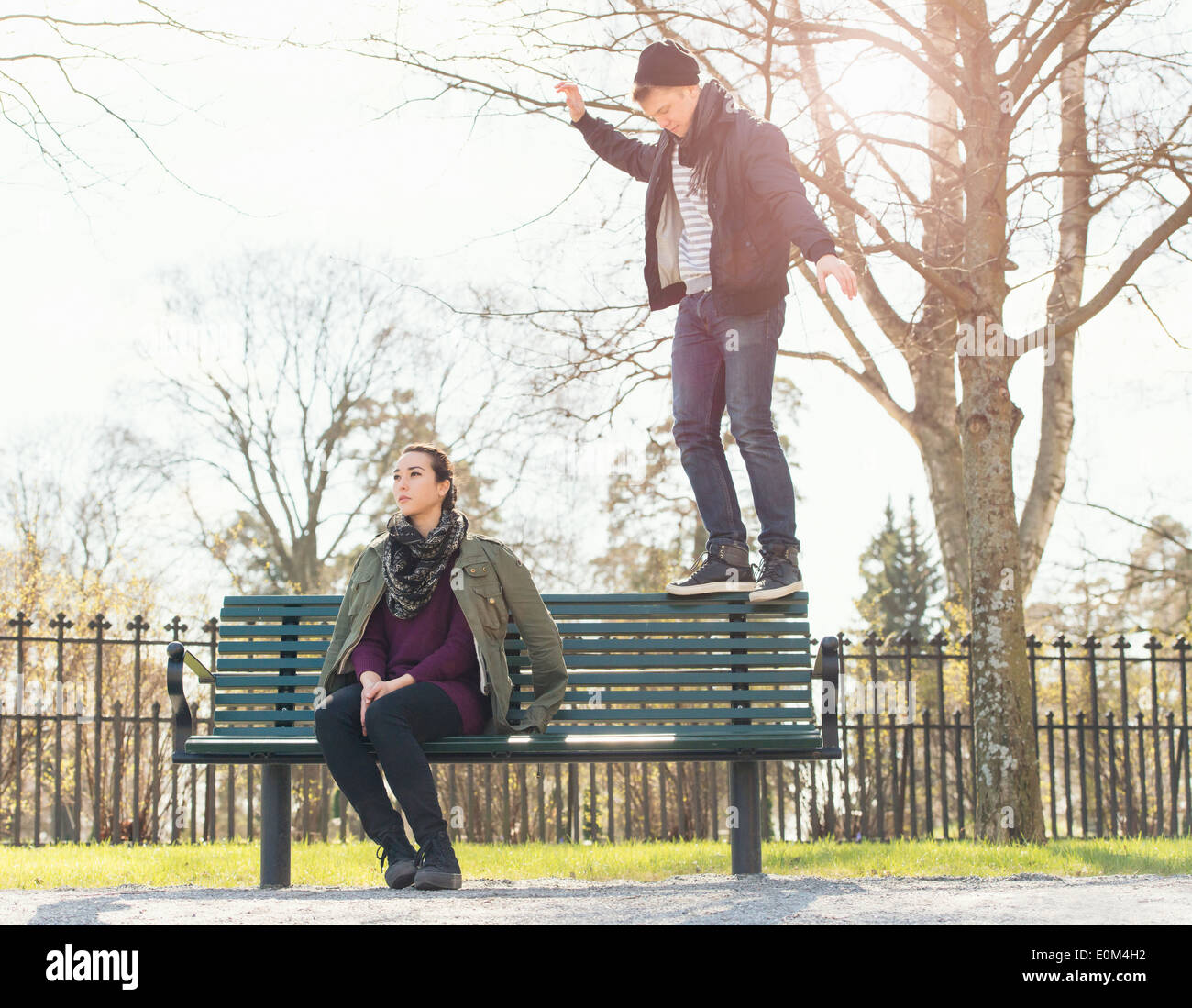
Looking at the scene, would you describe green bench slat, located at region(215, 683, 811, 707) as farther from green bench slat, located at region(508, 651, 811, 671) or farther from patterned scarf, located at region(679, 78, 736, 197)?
patterned scarf, located at region(679, 78, 736, 197)

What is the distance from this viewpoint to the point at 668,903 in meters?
3.91

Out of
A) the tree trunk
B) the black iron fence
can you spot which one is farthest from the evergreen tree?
the tree trunk

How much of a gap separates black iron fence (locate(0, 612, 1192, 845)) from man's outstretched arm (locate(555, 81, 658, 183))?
3996mm

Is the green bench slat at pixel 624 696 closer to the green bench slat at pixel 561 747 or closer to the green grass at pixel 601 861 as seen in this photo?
the green bench slat at pixel 561 747

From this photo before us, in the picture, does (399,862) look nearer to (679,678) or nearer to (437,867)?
(437,867)

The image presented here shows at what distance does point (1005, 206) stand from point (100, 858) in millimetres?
7549

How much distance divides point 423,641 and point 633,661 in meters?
0.98

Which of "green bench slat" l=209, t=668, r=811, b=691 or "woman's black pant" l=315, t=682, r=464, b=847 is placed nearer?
"woman's black pant" l=315, t=682, r=464, b=847

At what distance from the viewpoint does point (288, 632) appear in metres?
5.25

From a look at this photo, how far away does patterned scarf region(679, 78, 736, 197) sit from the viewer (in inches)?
196

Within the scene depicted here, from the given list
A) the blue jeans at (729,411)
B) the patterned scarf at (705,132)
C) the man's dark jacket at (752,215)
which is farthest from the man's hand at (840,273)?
the patterned scarf at (705,132)

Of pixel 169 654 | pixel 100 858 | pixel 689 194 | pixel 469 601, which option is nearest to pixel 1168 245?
pixel 689 194

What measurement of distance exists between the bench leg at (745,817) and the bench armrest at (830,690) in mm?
440

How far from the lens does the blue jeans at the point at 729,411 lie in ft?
16.2
